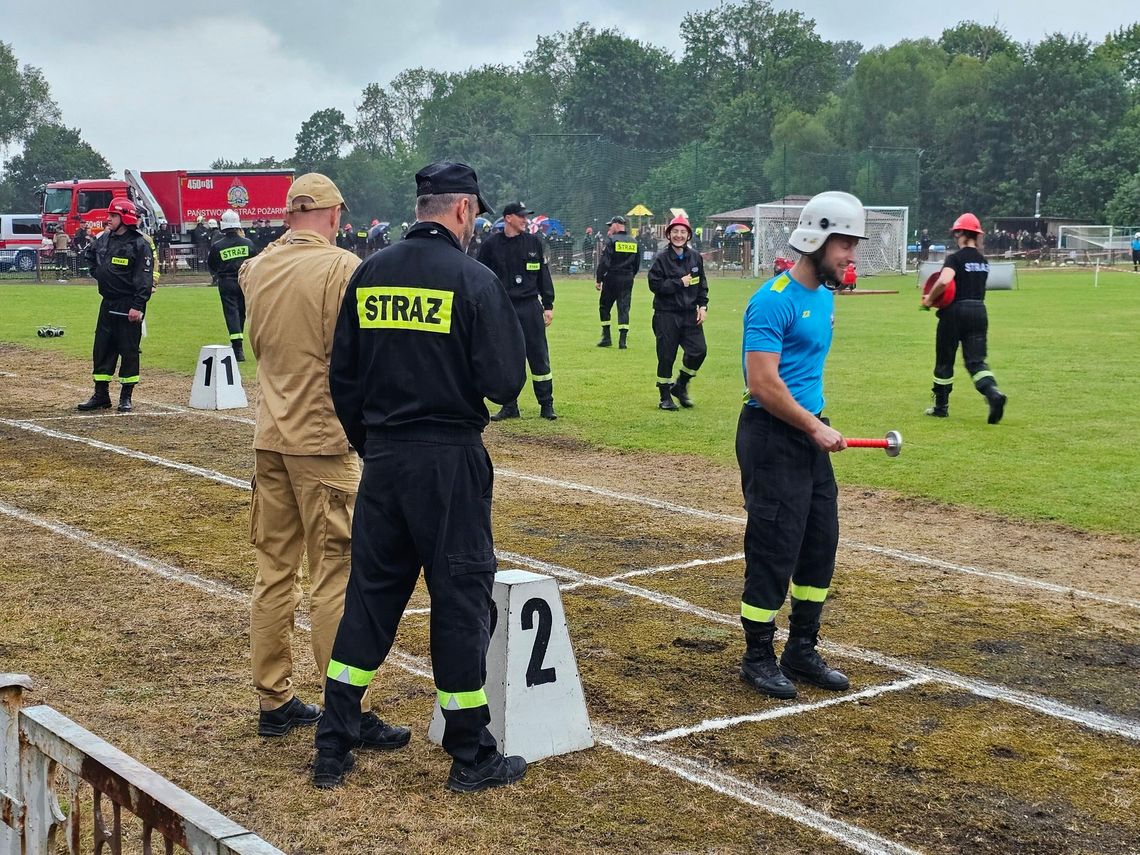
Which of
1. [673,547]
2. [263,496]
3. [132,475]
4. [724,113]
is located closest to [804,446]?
[263,496]

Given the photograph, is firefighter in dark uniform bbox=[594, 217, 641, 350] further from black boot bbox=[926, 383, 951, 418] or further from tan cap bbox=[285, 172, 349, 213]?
tan cap bbox=[285, 172, 349, 213]

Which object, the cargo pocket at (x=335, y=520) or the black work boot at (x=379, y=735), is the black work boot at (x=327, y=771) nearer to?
the black work boot at (x=379, y=735)

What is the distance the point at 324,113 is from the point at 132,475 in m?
134

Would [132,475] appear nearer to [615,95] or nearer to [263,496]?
[263,496]

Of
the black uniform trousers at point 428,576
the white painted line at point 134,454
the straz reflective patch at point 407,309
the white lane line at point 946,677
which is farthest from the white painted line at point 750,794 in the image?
the white painted line at point 134,454

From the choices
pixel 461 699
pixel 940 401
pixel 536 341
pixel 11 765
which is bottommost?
pixel 461 699

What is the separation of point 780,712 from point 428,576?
1.87 meters

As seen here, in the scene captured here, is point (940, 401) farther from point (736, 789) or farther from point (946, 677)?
point (736, 789)

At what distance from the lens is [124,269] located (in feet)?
47.4

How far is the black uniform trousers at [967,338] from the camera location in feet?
47.0

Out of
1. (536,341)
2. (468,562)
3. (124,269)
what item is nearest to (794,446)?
(468,562)

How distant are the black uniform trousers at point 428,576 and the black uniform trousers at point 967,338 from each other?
1048cm

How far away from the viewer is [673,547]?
352 inches

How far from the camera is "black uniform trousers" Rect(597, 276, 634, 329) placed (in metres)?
23.0
